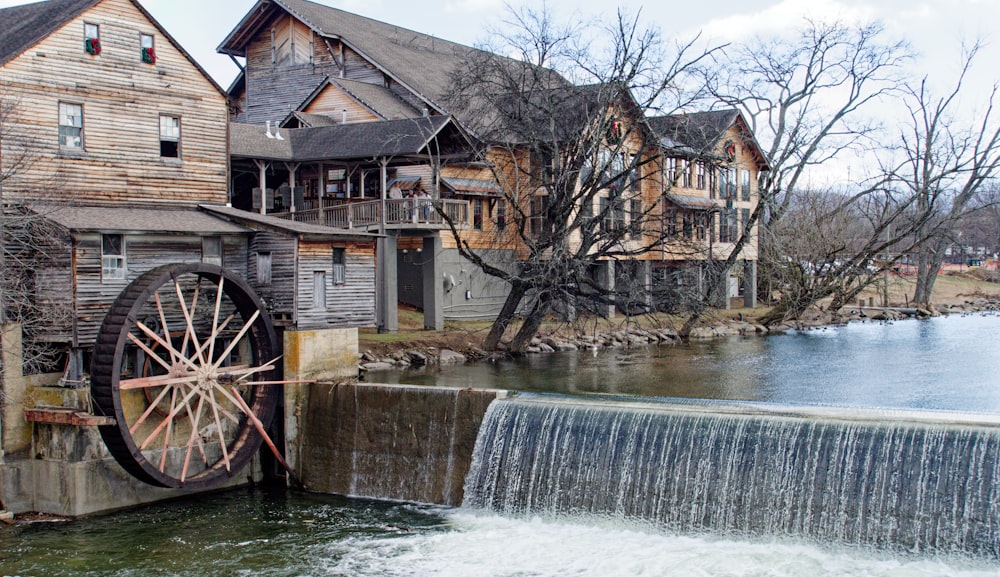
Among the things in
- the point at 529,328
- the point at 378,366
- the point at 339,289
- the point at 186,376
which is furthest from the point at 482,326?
the point at 186,376

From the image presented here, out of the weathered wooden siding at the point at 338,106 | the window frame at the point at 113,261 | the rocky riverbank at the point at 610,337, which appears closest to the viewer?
the window frame at the point at 113,261

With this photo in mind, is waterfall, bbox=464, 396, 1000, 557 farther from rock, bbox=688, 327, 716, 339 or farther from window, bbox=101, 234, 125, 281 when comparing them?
rock, bbox=688, 327, 716, 339

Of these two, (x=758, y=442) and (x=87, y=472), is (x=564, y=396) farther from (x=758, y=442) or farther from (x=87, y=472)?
(x=87, y=472)

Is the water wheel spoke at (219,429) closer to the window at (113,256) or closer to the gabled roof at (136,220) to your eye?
the window at (113,256)

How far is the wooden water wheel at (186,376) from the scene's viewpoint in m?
19.3

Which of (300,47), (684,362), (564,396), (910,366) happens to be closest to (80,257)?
(564,396)

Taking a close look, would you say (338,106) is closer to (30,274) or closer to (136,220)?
(136,220)

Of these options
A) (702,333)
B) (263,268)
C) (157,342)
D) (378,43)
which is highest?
(378,43)

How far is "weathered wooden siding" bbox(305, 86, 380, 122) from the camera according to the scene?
39000 mm

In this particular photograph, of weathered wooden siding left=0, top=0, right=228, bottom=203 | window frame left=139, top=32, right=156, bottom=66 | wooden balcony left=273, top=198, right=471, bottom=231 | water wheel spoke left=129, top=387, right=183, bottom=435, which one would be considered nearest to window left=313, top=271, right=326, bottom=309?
weathered wooden siding left=0, top=0, right=228, bottom=203

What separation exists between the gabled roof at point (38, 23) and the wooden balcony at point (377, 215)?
25.2 ft

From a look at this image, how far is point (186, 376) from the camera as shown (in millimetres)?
20891

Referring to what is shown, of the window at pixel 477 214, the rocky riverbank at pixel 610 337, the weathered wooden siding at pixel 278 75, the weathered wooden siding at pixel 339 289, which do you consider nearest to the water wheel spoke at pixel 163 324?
the weathered wooden siding at pixel 339 289

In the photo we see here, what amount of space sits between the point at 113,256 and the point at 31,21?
23.1 ft
